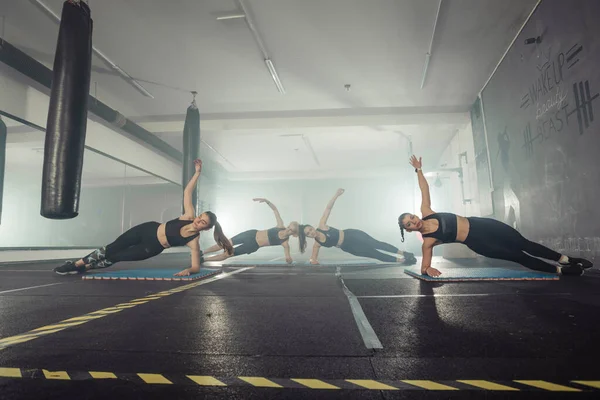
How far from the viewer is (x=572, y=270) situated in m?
3.57

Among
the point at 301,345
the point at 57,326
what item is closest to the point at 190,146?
the point at 57,326

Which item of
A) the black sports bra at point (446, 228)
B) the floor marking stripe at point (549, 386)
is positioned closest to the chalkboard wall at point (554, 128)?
the black sports bra at point (446, 228)

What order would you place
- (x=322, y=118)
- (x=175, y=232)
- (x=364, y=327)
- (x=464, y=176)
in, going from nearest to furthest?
(x=364, y=327) < (x=175, y=232) < (x=322, y=118) < (x=464, y=176)

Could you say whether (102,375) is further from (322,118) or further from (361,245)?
(322,118)

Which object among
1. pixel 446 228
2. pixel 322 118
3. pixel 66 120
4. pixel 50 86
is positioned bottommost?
pixel 446 228

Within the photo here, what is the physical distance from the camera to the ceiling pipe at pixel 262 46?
16.8ft

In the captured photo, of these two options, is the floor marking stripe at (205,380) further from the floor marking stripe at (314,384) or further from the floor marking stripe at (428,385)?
the floor marking stripe at (428,385)

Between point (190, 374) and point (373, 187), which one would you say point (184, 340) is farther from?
point (373, 187)

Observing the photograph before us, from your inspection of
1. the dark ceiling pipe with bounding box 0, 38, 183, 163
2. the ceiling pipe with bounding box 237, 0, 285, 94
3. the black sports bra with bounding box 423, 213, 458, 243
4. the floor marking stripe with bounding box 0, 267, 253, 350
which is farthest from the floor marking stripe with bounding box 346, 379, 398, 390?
the dark ceiling pipe with bounding box 0, 38, 183, 163

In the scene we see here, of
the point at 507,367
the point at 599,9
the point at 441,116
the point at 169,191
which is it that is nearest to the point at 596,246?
the point at 599,9

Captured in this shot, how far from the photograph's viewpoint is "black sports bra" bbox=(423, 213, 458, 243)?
3.65 meters

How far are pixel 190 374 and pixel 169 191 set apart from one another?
11813mm

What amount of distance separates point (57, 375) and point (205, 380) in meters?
0.52

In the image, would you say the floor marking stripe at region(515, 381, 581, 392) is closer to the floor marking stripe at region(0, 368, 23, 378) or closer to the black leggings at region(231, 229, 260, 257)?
the floor marking stripe at region(0, 368, 23, 378)
